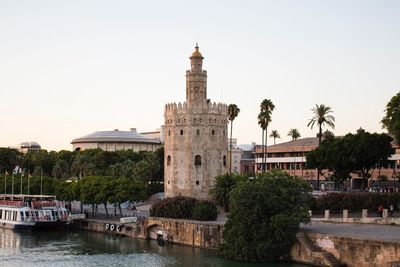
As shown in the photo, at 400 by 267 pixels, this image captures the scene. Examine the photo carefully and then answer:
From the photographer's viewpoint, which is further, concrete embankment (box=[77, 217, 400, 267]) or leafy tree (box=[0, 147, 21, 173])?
leafy tree (box=[0, 147, 21, 173])

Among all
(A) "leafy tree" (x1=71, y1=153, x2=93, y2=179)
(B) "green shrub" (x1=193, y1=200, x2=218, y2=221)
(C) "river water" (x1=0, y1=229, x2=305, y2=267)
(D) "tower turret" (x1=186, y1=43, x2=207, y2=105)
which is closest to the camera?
(C) "river water" (x1=0, y1=229, x2=305, y2=267)

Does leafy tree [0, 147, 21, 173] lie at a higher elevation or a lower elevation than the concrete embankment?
higher

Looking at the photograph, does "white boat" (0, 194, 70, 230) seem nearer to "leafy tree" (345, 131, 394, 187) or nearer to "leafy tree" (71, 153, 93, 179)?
"leafy tree" (345, 131, 394, 187)

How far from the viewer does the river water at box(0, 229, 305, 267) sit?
4781cm

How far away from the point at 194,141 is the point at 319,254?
3495 centimetres

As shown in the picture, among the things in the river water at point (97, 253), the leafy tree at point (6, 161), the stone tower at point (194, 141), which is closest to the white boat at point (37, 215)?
the river water at point (97, 253)

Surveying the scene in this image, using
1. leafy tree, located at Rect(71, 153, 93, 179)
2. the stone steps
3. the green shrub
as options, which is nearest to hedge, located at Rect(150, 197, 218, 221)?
the green shrub

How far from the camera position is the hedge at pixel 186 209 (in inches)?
2340

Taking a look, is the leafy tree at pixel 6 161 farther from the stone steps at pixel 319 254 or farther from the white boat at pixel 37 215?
the stone steps at pixel 319 254

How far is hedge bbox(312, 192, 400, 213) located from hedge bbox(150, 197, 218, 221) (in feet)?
32.7

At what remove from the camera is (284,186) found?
48406mm

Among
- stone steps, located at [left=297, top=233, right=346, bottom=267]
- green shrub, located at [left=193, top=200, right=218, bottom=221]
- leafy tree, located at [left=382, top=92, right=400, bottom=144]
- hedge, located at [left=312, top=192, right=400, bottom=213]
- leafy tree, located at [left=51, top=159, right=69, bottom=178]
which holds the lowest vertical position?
stone steps, located at [left=297, top=233, right=346, bottom=267]

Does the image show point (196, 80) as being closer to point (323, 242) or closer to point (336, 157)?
point (336, 157)

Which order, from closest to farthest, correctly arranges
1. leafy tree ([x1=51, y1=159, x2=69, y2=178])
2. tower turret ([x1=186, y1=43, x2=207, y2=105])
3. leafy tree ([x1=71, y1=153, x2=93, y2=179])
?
1. tower turret ([x1=186, y1=43, x2=207, y2=105])
2. leafy tree ([x1=71, y1=153, x2=93, y2=179])
3. leafy tree ([x1=51, y1=159, x2=69, y2=178])
